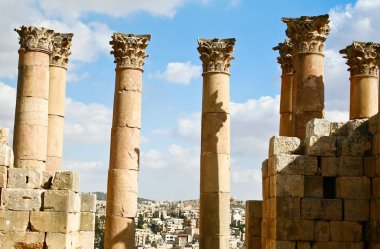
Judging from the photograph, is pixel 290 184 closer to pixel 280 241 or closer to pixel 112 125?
pixel 280 241

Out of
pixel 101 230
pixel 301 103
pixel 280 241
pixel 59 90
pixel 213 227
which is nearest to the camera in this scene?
pixel 280 241

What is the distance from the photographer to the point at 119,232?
1150 inches

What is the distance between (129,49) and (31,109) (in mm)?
5640

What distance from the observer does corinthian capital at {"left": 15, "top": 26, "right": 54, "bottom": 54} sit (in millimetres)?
28359

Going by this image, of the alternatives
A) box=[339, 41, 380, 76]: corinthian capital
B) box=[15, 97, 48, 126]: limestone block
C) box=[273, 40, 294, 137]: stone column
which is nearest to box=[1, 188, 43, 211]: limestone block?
box=[15, 97, 48, 126]: limestone block

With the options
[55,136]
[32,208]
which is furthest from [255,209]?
[55,136]

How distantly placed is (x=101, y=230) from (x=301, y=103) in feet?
183

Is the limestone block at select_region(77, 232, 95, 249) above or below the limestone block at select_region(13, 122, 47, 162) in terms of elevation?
below

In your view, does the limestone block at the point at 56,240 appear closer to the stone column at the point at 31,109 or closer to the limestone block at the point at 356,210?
the stone column at the point at 31,109

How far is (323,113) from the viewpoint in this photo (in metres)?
26.4

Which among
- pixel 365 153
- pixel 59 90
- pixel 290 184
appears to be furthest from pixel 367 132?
pixel 59 90

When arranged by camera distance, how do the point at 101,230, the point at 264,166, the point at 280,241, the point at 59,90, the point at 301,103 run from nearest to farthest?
the point at 280,241, the point at 264,166, the point at 301,103, the point at 59,90, the point at 101,230

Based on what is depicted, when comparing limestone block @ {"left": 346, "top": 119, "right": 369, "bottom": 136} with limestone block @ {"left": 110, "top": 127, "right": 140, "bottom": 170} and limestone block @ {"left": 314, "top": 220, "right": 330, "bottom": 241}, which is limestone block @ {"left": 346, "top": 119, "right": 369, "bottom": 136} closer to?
limestone block @ {"left": 314, "top": 220, "right": 330, "bottom": 241}

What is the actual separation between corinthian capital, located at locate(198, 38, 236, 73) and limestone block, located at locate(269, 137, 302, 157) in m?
11.4
